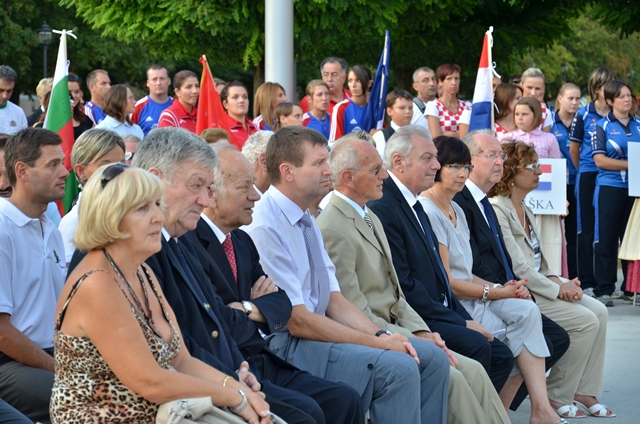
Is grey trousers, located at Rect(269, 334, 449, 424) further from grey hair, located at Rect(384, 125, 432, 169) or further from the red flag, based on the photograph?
the red flag

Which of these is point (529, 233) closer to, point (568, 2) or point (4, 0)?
point (568, 2)

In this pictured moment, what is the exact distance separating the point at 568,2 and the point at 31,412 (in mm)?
13840

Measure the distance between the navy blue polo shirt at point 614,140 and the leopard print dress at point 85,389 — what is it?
27.3 ft

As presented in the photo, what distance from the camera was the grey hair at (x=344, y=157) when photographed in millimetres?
5566

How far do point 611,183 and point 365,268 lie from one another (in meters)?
6.13

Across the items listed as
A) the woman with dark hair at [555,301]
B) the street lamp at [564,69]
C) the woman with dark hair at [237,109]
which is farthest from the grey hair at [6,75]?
the street lamp at [564,69]

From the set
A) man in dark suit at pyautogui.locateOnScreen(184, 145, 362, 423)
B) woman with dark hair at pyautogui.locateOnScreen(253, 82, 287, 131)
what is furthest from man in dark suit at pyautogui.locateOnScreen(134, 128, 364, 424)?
woman with dark hair at pyautogui.locateOnScreen(253, 82, 287, 131)

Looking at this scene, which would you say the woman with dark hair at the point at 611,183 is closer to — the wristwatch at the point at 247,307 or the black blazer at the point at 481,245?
the black blazer at the point at 481,245

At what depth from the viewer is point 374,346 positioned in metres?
5.02

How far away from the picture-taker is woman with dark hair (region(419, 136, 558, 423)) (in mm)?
6191

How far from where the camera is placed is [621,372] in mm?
7711

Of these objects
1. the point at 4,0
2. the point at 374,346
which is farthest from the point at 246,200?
the point at 4,0

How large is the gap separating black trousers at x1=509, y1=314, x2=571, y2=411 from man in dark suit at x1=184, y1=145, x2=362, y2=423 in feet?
7.44

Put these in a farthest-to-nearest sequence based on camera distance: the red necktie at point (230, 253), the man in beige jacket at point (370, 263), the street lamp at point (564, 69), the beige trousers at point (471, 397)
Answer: the street lamp at point (564, 69) < the man in beige jacket at point (370, 263) < the beige trousers at point (471, 397) < the red necktie at point (230, 253)
